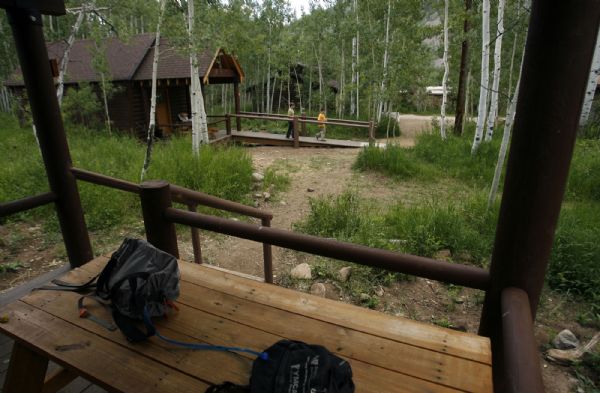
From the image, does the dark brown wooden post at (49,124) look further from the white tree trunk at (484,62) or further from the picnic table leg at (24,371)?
the white tree trunk at (484,62)

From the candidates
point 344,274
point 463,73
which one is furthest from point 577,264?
point 463,73

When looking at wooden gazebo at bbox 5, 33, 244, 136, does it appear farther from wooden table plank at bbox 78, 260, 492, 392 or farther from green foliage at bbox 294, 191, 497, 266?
wooden table plank at bbox 78, 260, 492, 392

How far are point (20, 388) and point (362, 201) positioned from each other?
5899mm

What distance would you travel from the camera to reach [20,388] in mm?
1647

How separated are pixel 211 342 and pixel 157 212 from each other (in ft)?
2.67

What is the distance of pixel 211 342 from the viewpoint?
149cm

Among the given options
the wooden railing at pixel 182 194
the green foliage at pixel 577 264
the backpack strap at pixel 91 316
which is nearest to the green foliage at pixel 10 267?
the wooden railing at pixel 182 194

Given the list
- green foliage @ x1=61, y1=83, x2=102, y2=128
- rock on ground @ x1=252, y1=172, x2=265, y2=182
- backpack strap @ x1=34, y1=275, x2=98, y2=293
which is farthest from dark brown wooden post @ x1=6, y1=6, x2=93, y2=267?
green foliage @ x1=61, y1=83, x2=102, y2=128

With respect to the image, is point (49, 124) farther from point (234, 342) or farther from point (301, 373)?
point (301, 373)

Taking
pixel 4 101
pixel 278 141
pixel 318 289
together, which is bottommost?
pixel 318 289

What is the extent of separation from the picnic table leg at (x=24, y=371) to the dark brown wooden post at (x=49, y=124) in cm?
161

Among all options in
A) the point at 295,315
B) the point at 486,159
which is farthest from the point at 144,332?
the point at 486,159

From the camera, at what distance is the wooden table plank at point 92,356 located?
51.2 inches

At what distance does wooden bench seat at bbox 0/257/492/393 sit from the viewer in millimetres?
1301
